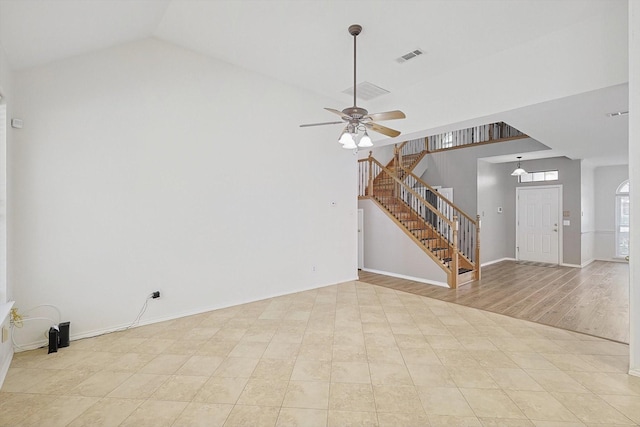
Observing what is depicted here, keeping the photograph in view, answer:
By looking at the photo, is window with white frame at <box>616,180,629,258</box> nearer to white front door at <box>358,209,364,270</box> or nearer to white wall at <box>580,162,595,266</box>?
white wall at <box>580,162,595,266</box>

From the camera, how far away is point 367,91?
525 cm

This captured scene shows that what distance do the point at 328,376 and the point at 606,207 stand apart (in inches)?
393

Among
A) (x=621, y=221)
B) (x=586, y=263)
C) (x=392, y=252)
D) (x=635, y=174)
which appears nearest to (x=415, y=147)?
(x=392, y=252)

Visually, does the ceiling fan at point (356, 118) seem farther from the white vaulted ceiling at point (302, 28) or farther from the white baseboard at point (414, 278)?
the white baseboard at point (414, 278)

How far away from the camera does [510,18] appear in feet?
11.1

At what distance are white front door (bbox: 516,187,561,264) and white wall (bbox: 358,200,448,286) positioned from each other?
4560 millimetres

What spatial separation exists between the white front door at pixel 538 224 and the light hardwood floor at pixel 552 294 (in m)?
0.74

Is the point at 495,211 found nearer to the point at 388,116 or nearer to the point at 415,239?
the point at 415,239

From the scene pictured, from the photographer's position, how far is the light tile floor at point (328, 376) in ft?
6.89

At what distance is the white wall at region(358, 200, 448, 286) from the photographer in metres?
6.00

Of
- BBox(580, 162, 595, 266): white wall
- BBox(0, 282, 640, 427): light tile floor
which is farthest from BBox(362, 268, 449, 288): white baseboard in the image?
BBox(580, 162, 595, 266): white wall

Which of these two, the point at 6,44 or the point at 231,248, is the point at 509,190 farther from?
the point at 6,44

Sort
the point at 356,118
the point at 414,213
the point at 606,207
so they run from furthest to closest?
the point at 606,207, the point at 414,213, the point at 356,118

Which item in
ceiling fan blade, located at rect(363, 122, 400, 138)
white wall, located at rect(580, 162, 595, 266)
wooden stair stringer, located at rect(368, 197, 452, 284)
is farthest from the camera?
white wall, located at rect(580, 162, 595, 266)
